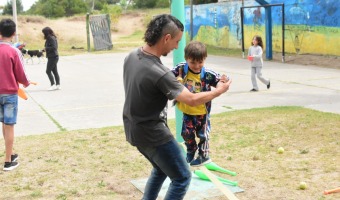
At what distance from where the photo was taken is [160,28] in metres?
3.47

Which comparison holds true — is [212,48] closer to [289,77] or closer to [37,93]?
[289,77]

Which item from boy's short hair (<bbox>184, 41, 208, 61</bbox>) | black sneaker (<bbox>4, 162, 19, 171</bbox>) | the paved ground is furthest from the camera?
the paved ground

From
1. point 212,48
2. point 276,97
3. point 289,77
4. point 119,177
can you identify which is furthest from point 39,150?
point 212,48

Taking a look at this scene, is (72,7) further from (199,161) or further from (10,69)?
(199,161)

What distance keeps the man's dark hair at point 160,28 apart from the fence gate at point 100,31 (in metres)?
29.5

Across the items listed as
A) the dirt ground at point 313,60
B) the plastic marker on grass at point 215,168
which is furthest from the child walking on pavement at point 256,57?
the plastic marker on grass at point 215,168

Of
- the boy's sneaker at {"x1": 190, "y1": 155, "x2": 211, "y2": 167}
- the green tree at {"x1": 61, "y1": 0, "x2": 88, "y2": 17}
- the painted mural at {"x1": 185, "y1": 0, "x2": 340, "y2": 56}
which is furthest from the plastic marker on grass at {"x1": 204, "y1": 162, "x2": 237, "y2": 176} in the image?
the green tree at {"x1": 61, "y1": 0, "x2": 88, "y2": 17}

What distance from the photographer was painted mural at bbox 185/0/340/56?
774 inches

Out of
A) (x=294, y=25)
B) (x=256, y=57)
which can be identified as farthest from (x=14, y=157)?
(x=294, y=25)

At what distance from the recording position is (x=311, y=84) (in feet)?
42.0

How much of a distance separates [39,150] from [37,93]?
653cm

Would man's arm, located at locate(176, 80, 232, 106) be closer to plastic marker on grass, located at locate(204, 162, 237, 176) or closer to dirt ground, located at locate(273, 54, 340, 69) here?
plastic marker on grass, located at locate(204, 162, 237, 176)

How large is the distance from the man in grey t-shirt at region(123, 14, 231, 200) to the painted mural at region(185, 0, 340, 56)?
1712cm

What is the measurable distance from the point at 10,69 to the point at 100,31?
2754cm
